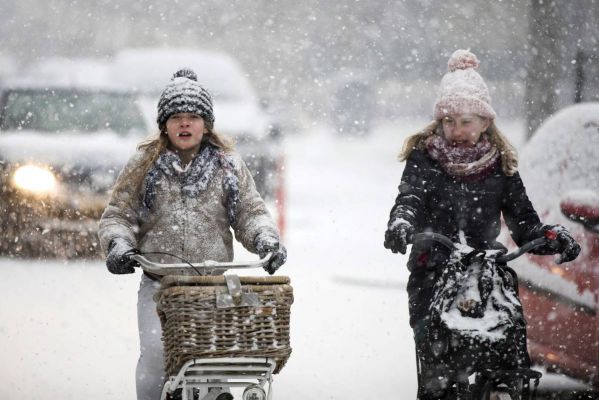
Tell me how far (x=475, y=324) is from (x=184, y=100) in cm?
146

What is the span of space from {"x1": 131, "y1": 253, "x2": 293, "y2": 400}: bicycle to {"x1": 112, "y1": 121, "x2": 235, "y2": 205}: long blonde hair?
Result: 0.83m

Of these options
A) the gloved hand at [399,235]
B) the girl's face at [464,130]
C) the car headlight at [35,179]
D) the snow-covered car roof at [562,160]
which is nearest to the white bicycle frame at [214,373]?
the gloved hand at [399,235]

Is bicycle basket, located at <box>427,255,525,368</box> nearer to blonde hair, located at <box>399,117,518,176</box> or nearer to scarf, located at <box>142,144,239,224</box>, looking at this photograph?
blonde hair, located at <box>399,117,518,176</box>

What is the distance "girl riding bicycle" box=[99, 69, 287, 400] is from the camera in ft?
16.3

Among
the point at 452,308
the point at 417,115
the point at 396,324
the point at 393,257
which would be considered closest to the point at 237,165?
the point at 452,308

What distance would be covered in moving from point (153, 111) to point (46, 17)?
1077cm

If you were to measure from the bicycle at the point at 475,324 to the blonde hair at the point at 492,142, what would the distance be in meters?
0.57

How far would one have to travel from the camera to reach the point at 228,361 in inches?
165

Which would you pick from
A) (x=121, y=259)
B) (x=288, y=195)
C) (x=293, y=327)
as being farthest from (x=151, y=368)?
(x=288, y=195)

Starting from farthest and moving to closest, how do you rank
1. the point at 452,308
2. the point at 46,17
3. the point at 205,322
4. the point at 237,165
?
the point at 46,17
the point at 237,165
the point at 452,308
the point at 205,322

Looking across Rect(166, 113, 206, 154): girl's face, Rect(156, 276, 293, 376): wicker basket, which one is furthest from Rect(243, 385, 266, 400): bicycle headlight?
Rect(166, 113, 206, 154): girl's face

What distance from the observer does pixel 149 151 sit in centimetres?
506

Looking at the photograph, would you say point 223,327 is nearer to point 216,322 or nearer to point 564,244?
point 216,322

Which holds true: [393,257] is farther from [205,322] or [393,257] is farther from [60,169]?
[205,322]
